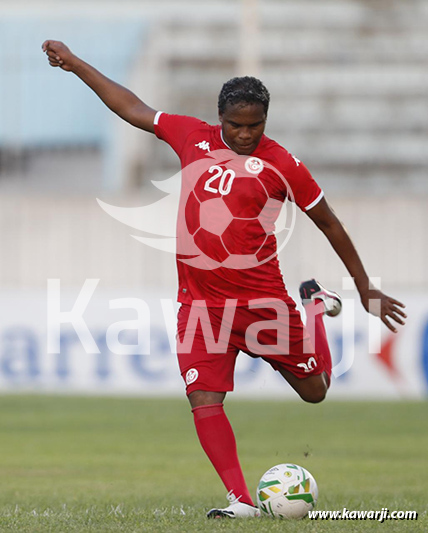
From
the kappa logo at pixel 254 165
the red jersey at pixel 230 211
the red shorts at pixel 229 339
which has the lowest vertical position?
the red shorts at pixel 229 339

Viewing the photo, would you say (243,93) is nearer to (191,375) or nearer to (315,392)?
(191,375)

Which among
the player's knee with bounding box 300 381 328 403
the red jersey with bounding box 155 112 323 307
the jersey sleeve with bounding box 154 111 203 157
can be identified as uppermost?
the jersey sleeve with bounding box 154 111 203 157

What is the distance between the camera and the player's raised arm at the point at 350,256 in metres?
5.16

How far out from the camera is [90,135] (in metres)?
21.3

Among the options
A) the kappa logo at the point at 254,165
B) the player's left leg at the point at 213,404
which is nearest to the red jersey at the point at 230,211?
the kappa logo at the point at 254,165

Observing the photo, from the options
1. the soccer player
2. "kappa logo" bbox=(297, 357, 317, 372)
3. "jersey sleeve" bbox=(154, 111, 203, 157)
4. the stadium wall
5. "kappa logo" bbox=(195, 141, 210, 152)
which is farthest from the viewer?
the stadium wall

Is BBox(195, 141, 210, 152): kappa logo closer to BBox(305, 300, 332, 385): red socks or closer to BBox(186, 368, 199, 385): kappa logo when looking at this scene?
BBox(186, 368, 199, 385): kappa logo

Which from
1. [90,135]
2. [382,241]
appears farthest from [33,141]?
[382,241]

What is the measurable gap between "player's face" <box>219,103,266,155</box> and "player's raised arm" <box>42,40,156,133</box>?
0.54 metres

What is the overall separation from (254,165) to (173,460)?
16.9 ft

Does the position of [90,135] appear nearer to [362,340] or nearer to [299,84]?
[299,84]

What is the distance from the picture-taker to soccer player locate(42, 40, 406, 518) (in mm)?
4984

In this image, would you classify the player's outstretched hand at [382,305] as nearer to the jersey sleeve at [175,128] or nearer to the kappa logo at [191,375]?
A: the kappa logo at [191,375]

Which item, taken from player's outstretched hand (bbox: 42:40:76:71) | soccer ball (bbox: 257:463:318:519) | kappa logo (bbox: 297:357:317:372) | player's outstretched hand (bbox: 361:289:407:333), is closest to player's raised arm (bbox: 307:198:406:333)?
player's outstretched hand (bbox: 361:289:407:333)
